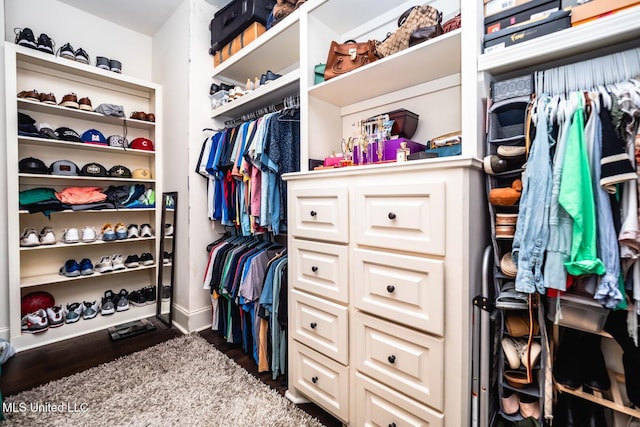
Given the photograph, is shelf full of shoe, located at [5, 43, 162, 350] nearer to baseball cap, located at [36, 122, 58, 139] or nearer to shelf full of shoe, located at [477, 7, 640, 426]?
baseball cap, located at [36, 122, 58, 139]

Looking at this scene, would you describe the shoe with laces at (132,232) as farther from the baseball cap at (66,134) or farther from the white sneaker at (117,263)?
the baseball cap at (66,134)

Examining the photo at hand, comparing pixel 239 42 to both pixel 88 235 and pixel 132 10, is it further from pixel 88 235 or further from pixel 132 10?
pixel 88 235

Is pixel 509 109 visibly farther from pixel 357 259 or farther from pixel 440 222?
pixel 357 259

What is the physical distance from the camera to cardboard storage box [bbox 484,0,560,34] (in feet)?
3.38

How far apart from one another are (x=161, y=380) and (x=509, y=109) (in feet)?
7.54

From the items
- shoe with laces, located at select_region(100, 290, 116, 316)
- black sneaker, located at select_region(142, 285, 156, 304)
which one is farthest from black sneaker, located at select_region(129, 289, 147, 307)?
shoe with laces, located at select_region(100, 290, 116, 316)

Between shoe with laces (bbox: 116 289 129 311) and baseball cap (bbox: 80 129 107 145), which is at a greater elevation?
baseball cap (bbox: 80 129 107 145)

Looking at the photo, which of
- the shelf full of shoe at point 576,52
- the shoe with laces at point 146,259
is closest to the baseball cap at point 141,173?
the shoe with laces at point 146,259

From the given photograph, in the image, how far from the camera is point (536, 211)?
95cm

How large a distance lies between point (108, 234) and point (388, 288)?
2.55 meters

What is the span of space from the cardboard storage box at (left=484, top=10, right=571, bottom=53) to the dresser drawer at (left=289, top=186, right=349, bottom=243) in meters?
0.80

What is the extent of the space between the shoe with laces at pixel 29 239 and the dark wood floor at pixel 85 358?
0.79 m

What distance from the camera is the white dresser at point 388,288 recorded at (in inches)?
40.9

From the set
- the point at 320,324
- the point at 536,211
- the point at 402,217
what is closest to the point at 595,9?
the point at 536,211
